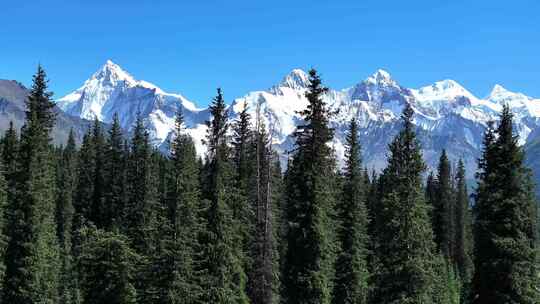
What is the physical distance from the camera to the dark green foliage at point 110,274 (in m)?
41.3

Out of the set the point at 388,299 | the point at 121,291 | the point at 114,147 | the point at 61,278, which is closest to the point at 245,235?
the point at 121,291

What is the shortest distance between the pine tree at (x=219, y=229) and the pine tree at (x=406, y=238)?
10.2 metres

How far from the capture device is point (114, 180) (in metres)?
76.8

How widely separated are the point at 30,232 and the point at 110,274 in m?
6.78

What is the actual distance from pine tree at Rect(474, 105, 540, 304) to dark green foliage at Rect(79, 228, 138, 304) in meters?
22.3

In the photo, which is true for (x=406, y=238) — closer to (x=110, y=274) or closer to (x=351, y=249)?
(x=351, y=249)

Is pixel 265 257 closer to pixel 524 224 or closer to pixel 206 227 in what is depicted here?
pixel 206 227

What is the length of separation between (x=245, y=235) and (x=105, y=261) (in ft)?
37.1

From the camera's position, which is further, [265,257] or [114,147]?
[114,147]

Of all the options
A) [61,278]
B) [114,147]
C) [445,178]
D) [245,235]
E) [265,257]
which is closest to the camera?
[265,257]

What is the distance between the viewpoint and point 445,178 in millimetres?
90000

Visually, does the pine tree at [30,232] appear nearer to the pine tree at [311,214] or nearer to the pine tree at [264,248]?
the pine tree at [264,248]

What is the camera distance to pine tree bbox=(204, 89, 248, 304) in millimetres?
40031

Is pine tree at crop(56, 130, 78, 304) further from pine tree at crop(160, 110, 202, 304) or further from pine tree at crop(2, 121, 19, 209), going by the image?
pine tree at crop(160, 110, 202, 304)
